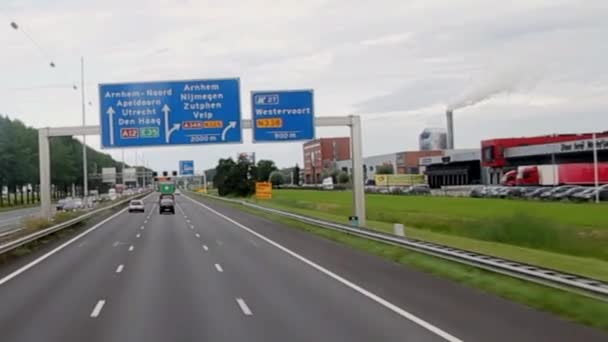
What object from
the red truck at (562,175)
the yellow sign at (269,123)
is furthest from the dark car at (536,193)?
the yellow sign at (269,123)

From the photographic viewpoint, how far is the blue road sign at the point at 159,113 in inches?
1420

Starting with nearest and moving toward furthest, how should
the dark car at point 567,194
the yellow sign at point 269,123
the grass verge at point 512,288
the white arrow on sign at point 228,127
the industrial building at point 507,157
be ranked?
the grass verge at point 512,288, the white arrow on sign at point 228,127, the yellow sign at point 269,123, the dark car at point 567,194, the industrial building at point 507,157

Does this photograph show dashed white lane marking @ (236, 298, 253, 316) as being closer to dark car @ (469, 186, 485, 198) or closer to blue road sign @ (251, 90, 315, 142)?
blue road sign @ (251, 90, 315, 142)

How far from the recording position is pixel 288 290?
53.9ft

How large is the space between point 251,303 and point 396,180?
129578 mm

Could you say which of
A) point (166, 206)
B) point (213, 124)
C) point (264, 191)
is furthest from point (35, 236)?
point (166, 206)

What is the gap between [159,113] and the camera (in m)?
36.1

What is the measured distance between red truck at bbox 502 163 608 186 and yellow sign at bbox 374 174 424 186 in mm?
49350

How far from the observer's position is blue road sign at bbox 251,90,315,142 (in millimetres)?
36750

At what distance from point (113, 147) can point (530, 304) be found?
2589 centimetres

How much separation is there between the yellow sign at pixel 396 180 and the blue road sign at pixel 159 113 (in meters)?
102

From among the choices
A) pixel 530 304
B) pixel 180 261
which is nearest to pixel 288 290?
pixel 530 304

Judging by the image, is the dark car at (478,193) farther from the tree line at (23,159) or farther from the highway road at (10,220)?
the tree line at (23,159)

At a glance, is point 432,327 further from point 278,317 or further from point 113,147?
point 113,147
